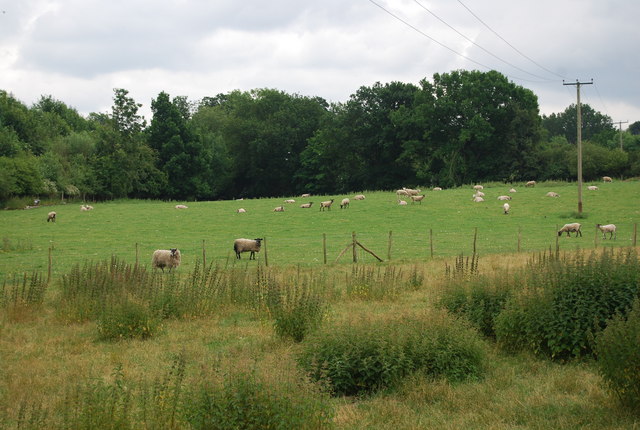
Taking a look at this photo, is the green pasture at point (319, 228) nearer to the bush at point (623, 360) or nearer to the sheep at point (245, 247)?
the sheep at point (245, 247)

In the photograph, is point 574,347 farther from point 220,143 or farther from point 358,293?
point 220,143

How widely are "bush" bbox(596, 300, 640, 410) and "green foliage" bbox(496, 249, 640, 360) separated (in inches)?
77.7

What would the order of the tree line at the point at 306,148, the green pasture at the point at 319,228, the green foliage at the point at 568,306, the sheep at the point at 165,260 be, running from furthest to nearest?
1. the tree line at the point at 306,148
2. the green pasture at the point at 319,228
3. the sheep at the point at 165,260
4. the green foliage at the point at 568,306

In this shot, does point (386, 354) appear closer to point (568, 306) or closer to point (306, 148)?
point (568, 306)

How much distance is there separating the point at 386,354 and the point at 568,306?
3828mm

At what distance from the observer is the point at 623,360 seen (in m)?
7.87

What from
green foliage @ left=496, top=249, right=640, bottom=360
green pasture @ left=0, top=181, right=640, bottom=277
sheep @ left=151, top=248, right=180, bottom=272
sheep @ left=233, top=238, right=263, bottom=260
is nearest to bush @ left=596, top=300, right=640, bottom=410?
green foliage @ left=496, top=249, right=640, bottom=360

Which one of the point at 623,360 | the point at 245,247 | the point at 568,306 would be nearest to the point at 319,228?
the point at 245,247

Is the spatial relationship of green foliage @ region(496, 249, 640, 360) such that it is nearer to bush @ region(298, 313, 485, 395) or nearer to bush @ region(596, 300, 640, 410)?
bush @ region(298, 313, 485, 395)

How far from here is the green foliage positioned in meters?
10.6

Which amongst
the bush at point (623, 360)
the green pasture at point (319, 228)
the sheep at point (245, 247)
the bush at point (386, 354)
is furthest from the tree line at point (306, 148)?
the bush at point (623, 360)

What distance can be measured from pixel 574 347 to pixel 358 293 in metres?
7.61

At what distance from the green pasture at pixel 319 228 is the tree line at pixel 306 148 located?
16490mm

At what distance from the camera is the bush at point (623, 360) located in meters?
7.84
